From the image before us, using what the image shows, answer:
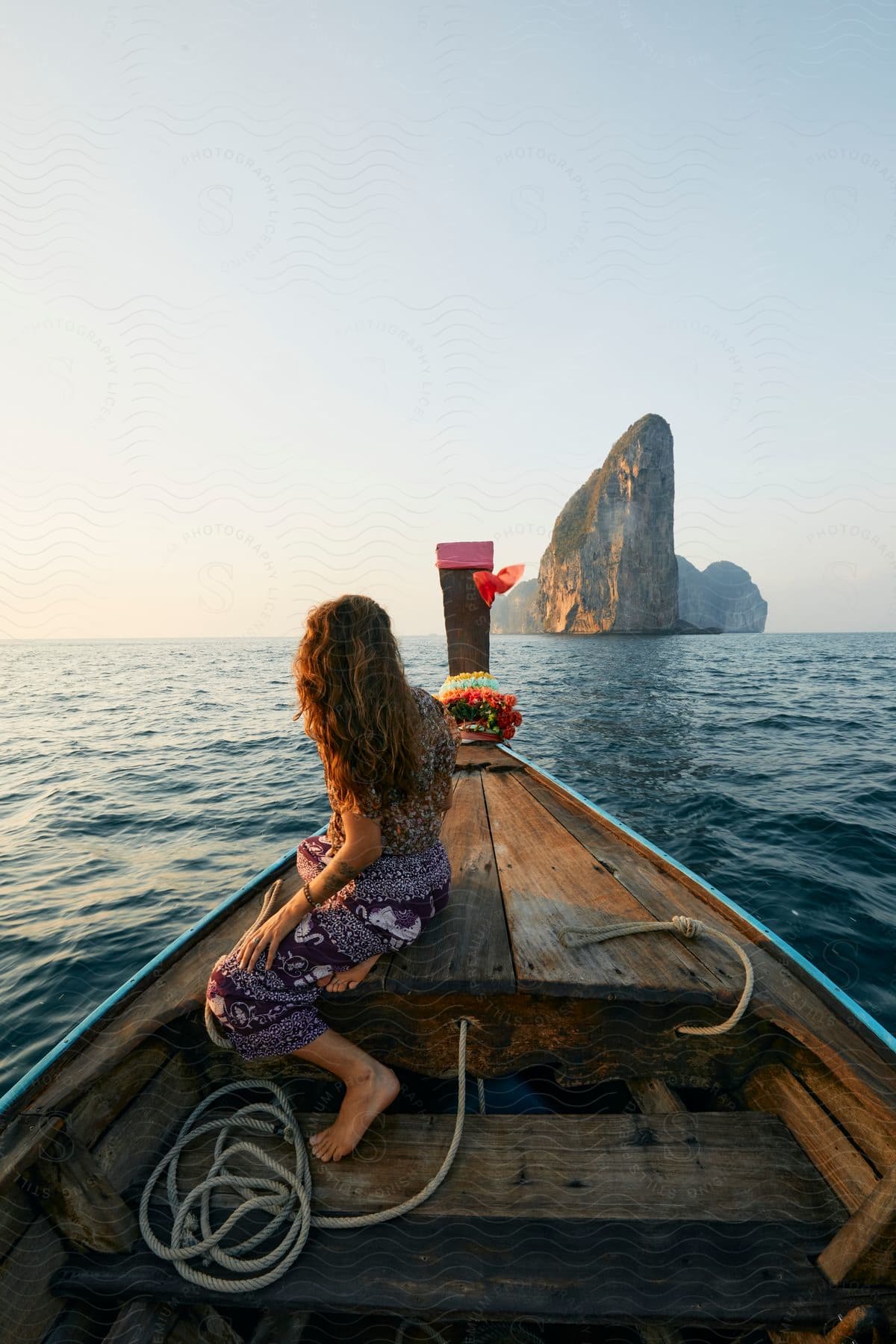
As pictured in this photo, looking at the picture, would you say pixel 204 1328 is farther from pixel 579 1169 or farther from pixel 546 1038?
pixel 546 1038

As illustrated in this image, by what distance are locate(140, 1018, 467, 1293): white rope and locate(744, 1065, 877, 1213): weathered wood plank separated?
3.77 ft

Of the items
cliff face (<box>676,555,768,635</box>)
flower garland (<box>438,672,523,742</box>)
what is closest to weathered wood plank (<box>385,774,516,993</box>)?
flower garland (<box>438,672,523,742</box>)

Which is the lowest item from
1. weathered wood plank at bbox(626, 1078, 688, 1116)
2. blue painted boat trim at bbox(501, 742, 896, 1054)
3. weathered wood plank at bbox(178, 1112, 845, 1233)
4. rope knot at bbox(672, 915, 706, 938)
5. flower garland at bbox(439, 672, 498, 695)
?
weathered wood plank at bbox(626, 1078, 688, 1116)

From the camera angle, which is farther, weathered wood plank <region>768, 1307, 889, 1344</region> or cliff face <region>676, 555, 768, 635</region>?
cliff face <region>676, 555, 768, 635</region>

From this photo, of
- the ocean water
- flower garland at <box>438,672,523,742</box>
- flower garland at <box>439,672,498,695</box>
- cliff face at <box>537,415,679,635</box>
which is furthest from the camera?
cliff face at <box>537,415,679,635</box>

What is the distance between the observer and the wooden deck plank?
2.03 m

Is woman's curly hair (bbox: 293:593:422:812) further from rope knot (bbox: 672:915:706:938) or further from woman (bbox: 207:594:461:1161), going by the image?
rope knot (bbox: 672:915:706:938)

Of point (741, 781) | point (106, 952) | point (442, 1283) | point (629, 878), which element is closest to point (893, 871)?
point (741, 781)

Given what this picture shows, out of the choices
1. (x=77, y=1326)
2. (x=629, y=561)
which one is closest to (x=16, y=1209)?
(x=77, y=1326)

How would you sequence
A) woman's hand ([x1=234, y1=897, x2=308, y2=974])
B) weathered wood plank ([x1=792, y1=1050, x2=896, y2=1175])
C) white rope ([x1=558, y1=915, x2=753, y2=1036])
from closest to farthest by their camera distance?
weathered wood plank ([x1=792, y1=1050, x2=896, y2=1175]) < woman's hand ([x1=234, y1=897, x2=308, y2=974]) < white rope ([x1=558, y1=915, x2=753, y2=1036])

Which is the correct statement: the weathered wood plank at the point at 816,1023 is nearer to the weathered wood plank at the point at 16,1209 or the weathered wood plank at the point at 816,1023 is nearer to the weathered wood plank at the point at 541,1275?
the weathered wood plank at the point at 541,1275

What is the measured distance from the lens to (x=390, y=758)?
6.05 ft

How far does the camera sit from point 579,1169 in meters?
1.78

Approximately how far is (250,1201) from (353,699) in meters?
1.55
